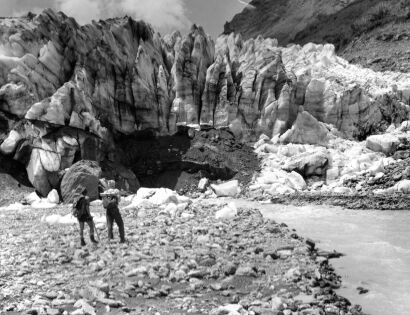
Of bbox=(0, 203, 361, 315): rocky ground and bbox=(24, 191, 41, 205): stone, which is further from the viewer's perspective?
bbox=(24, 191, 41, 205): stone

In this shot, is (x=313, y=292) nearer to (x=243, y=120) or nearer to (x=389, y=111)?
(x=243, y=120)

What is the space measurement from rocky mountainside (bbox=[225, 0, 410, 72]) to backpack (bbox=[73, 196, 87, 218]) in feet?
145

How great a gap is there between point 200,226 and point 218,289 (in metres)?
6.84

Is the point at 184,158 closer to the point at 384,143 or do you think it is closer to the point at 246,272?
the point at 384,143

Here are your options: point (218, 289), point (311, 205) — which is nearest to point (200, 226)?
point (218, 289)

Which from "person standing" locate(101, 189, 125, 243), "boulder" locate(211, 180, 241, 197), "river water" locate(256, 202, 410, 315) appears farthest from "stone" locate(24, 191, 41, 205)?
"person standing" locate(101, 189, 125, 243)

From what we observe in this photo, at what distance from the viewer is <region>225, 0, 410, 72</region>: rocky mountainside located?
5834 centimetres

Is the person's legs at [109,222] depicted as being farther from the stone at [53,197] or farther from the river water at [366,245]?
the stone at [53,197]

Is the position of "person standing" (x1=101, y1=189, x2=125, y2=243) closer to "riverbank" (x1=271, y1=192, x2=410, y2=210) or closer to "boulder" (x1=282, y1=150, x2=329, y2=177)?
"riverbank" (x1=271, y1=192, x2=410, y2=210)

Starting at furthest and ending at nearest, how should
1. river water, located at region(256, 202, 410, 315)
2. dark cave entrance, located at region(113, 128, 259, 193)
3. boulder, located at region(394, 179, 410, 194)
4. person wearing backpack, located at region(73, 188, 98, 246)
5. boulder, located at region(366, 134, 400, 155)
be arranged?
boulder, located at region(366, 134, 400, 155) < dark cave entrance, located at region(113, 128, 259, 193) < boulder, located at region(394, 179, 410, 194) < person wearing backpack, located at region(73, 188, 98, 246) < river water, located at region(256, 202, 410, 315)

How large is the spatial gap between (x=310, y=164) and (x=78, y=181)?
54.6ft

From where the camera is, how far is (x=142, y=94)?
3550 centimetres

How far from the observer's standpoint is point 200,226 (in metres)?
17.2

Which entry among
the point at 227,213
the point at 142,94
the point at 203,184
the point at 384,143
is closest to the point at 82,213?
the point at 227,213
